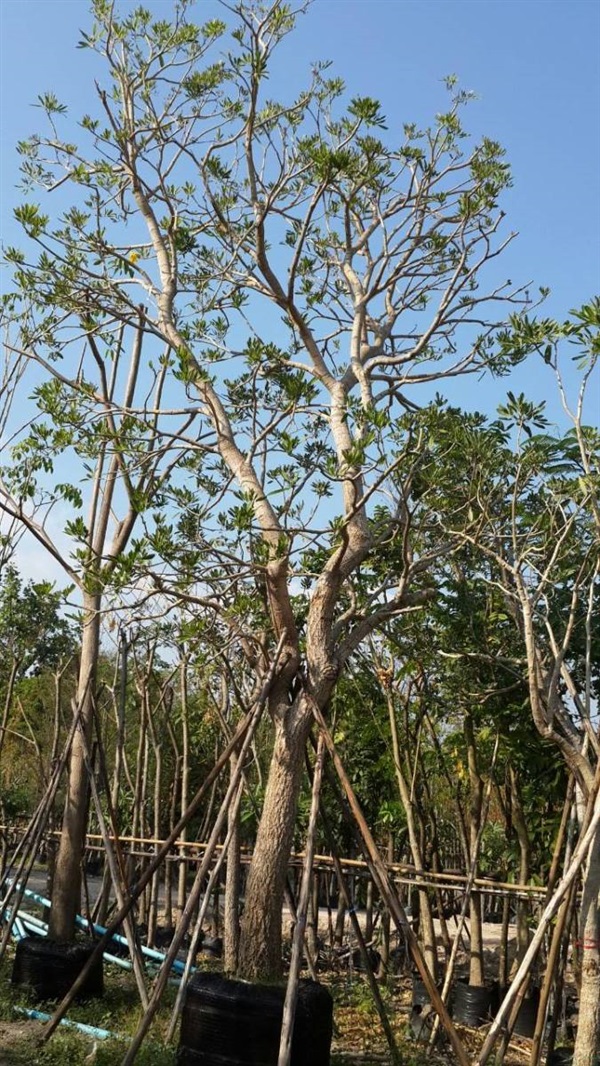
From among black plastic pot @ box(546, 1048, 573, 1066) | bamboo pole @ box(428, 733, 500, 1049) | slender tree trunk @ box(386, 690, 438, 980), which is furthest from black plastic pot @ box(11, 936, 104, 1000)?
black plastic pot @ box(546, 1048, 573, 1066)

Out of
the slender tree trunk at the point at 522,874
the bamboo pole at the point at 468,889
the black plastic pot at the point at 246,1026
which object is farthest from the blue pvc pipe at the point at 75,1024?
the slender tree trunk at the point at 522,874

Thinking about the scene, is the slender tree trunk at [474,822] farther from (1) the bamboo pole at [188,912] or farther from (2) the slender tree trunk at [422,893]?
(1) the bamboo pole at [188,912]

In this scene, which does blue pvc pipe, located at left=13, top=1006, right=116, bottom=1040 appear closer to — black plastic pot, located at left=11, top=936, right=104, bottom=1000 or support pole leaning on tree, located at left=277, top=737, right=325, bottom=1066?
black plastic pot, located at left=11, top=936, right=104, bottom=1000

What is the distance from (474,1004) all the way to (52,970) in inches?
97.1

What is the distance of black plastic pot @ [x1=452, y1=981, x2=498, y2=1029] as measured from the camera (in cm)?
609

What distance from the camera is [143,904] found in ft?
29.9

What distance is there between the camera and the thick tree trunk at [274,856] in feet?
16.2

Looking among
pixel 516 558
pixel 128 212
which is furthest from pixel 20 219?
pixel 516 558

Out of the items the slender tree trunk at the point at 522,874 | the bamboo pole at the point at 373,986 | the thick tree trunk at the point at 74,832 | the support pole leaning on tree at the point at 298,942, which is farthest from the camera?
the thick tree trunk at the point at 74,832

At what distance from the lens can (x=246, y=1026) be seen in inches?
171

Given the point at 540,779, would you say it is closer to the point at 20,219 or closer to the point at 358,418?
the point at 358,418

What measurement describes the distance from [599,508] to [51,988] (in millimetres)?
3817

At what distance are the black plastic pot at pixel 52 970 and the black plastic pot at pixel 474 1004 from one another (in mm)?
2128

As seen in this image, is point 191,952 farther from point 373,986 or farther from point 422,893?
point 422,893
